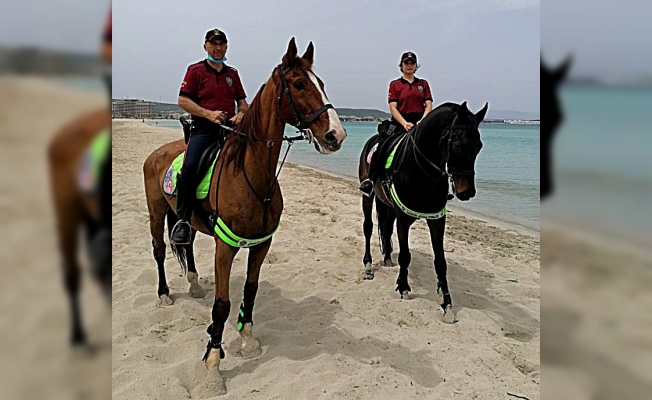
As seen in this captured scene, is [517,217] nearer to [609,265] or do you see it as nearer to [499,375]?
[499,375]

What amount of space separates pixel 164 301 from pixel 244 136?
7.06ft

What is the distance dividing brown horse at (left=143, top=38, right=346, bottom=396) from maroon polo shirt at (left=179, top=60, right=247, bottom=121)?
16.7 inches

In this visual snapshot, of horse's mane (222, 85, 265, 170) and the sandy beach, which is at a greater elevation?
horse's mane (222, 85, 265, 170)

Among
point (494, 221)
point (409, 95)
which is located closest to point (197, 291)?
point (409, 95)

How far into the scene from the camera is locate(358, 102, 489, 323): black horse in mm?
3941

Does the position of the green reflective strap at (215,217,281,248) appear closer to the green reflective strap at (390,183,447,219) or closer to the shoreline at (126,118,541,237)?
the green reflective strap at (390,183,447,219)

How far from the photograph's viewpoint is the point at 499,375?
3.40 meters

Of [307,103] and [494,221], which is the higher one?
[307,103]

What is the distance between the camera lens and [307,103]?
3004mm

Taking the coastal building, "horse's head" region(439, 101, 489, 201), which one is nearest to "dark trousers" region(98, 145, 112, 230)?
"horse's head" region(439, 101, 489, 201)

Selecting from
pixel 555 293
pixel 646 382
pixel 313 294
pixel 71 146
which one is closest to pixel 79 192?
pixel 71 146

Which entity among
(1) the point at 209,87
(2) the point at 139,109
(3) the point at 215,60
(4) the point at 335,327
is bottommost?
(4) the point at 335,327

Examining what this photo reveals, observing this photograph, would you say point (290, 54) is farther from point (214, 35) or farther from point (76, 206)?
point (76, 206)

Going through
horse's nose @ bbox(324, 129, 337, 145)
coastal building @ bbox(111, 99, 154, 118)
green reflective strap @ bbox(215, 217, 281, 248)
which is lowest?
green reflective strap @ bbox(215, 217, 281, 248)
